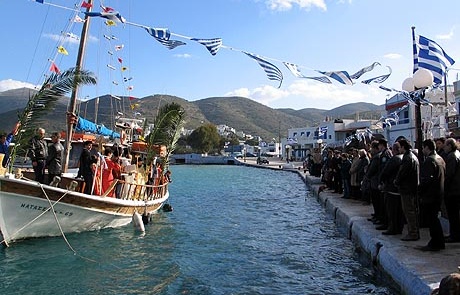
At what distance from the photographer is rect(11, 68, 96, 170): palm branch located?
10.0 metres

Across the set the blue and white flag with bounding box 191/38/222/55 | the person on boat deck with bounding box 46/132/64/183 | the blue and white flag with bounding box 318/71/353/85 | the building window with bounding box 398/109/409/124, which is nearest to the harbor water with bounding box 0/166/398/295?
the person on boat deck with bounding box 46/132/64/183

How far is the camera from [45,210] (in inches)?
409

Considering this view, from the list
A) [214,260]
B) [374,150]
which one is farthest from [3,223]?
[374,150]

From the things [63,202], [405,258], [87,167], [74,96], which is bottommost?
[405,258]

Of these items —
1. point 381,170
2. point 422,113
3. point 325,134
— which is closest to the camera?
point 381,170

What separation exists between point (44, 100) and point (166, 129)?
8.64 metres

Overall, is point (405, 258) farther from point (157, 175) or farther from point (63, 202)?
point (157, 175)

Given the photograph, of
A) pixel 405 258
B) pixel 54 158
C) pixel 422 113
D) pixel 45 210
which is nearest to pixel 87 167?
pixel 54 158

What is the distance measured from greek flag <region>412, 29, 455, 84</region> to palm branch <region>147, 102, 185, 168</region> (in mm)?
10573

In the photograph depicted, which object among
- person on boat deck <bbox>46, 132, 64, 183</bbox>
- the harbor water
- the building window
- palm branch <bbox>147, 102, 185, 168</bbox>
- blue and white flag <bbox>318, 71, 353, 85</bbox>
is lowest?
the harbor water

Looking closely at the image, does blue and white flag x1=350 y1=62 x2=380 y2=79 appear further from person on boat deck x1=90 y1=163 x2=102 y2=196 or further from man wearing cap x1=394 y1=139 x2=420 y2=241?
person on boat deck x1=90 y1=163 x2=102 y2=196

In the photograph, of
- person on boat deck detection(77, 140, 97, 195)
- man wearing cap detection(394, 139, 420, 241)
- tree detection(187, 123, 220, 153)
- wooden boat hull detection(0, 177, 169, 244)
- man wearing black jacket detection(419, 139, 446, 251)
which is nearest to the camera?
man wearing black jacket detection(419, 139, 446, 251)

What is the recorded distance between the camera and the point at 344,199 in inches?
645

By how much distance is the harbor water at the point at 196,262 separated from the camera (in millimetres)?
7406
